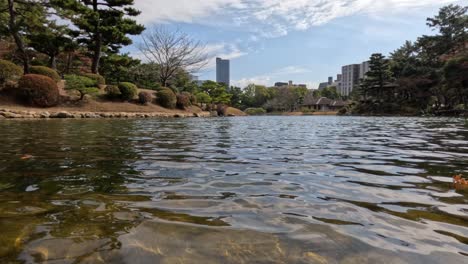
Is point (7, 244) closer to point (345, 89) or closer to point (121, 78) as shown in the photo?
point (121, 78)

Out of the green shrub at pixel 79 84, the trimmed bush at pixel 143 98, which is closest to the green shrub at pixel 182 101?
the trimmed bush at pixel 143 98

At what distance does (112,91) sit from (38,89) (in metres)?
5.93

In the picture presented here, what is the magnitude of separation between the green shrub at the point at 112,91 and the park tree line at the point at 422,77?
32.8m

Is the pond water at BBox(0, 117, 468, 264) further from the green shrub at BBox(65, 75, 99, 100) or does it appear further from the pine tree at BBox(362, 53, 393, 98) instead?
the pine tree at BBox(362, 53, 393, 98)

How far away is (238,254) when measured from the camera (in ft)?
5.03

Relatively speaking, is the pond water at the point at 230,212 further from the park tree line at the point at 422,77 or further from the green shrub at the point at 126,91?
the park tree line at the point at 422,77

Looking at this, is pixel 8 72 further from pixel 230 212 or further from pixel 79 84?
pixel 230 212

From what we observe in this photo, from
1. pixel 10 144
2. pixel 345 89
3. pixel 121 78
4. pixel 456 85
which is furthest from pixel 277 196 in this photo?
pixel 345 89

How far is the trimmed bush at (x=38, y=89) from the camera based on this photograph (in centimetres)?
1744

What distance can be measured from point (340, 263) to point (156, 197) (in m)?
1.53

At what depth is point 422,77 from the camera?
3831cm

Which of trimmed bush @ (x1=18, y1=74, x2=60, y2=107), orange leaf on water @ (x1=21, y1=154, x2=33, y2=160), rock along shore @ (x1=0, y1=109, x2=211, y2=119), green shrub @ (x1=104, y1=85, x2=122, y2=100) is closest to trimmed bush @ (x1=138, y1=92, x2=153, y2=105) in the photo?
green shrub @ (x1=104, y1=85, x2=122, y2=100)

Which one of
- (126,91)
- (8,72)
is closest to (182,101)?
(126,91)

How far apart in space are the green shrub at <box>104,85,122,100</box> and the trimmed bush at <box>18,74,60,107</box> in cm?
481
